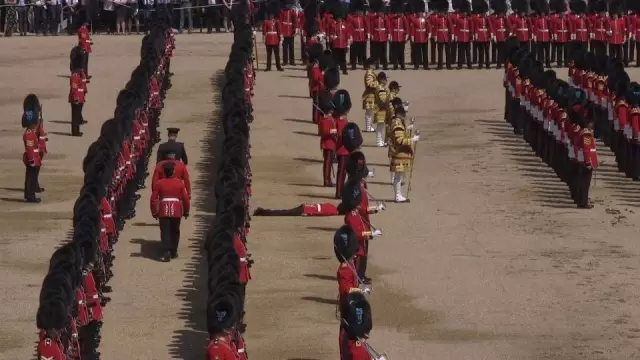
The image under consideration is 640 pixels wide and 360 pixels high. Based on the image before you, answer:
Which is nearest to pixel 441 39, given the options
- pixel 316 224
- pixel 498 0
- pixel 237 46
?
pixel 498 0

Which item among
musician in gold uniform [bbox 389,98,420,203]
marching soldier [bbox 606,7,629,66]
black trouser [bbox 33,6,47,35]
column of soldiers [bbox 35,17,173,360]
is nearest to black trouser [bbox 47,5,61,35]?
black trouser [bbox 33,6,47,35]

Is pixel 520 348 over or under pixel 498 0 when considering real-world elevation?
under

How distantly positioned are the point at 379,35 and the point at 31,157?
12.7 meters

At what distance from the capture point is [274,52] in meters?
36.8

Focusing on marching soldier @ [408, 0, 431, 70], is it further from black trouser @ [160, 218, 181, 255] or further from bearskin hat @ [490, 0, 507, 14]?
black trouser @ [160, 218, 181, 255]

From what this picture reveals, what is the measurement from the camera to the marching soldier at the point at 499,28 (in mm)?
36812

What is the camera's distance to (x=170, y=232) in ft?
71.9

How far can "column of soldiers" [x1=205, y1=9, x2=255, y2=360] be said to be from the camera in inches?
643

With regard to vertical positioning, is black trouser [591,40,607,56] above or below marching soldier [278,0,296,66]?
below

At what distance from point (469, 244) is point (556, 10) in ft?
51.0

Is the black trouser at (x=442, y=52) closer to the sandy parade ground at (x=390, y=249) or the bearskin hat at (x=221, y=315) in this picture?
the sandy parade ground at (x=390, y=249)

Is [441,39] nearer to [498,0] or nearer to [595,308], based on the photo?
[498,0]

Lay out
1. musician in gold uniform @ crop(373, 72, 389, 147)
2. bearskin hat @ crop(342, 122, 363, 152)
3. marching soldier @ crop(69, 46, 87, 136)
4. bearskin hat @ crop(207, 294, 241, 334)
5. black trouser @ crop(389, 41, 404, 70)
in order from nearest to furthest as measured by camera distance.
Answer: bearskin hat @ crop(207, 294, 241, 334)
bearskin hat @ crop(342, 122, 363, 152)
musician in gold uniform @ crop(373, 72, 389, 147)
marching soldier @ crop(69, 46, 87, 136)
black trouser @ crop(389, 41, 404, 70)

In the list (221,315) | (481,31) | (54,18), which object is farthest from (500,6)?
(221,315)
